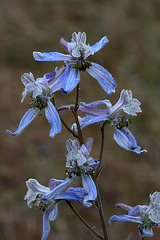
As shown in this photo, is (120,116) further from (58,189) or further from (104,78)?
(58,189)

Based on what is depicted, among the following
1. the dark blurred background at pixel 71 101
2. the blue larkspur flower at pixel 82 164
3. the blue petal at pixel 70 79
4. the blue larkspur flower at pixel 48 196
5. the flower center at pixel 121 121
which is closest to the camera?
the blue petal at pixel 70 79

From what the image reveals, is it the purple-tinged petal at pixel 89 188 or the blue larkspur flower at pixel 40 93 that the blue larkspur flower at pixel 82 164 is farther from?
the blue larkspur flower at pixel 40 93

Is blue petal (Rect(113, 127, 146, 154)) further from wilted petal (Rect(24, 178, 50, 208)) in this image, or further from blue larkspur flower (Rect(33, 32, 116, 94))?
wilted petal (Rect(24, 178, 50, 208))

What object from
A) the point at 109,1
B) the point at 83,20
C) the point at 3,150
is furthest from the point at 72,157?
the point at 109,1

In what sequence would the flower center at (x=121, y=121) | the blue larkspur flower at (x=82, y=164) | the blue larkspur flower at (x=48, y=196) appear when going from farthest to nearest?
the flower center at (x=121, y=121) → the blue larkspur flower at (x=48, y=196) → the blue larkspur flower at (x=82, y=164)

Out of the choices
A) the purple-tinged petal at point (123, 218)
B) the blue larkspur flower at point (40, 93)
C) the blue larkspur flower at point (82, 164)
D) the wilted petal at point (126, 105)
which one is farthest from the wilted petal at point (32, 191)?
the wilted petal at point (126, 105)

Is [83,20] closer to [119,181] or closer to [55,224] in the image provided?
[119,181]
